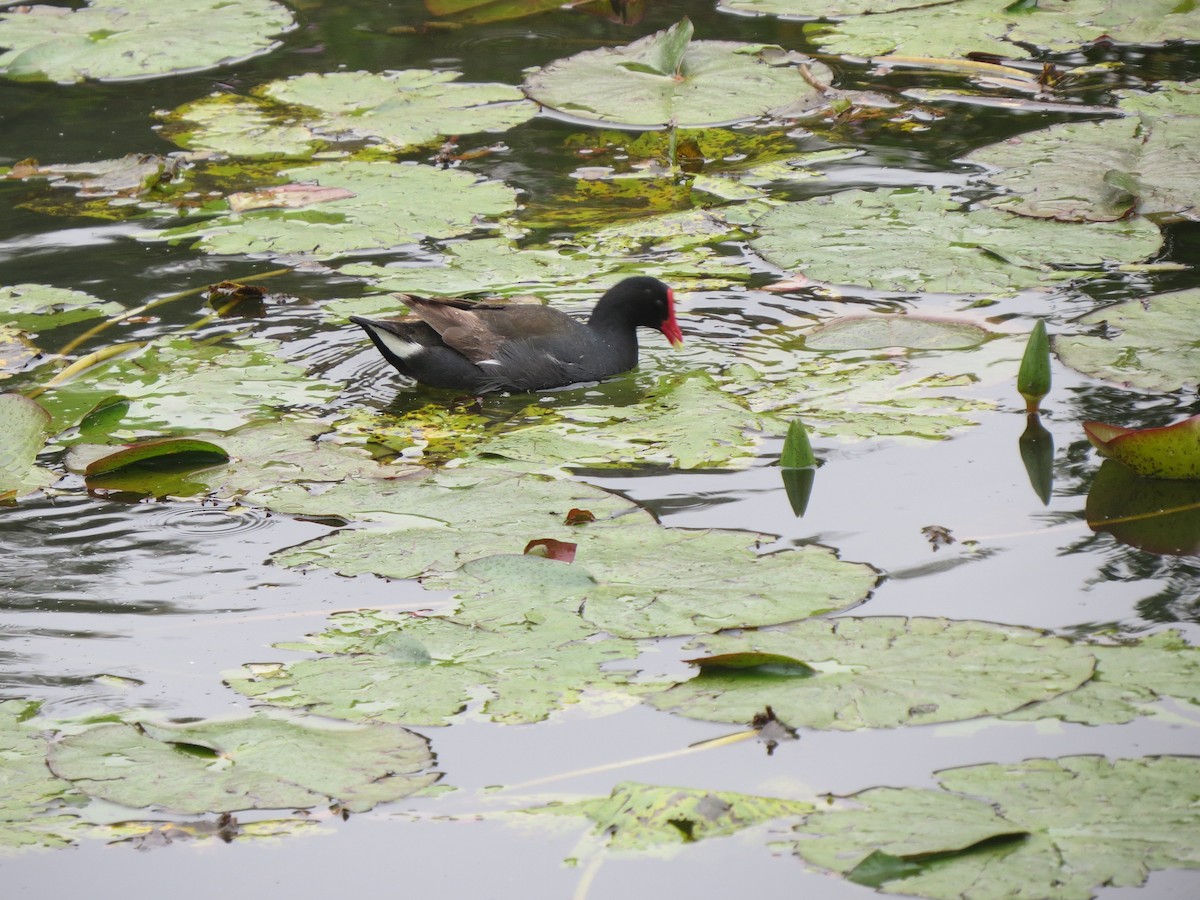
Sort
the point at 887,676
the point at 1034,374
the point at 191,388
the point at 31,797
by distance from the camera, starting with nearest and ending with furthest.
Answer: the point at 31,797 < the point at 887,676 < the point at 1034,374 < the point at 191,388

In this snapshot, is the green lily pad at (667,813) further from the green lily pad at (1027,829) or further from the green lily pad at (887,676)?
the green lily pad at (887,676)

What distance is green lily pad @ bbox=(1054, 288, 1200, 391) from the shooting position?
4.83 meters

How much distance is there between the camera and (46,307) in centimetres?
609

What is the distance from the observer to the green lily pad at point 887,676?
3.08 m

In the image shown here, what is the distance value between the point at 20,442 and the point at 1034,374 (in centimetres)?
340

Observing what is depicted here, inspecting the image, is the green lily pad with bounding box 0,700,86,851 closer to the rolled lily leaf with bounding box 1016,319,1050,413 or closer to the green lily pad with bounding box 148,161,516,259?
the rolled lily leaf with bounding box 1016,319,1050,413

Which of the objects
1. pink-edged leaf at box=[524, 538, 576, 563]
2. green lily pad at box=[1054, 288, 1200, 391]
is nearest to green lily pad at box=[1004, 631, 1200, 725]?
pink-edged leaf at box=[524, 538, 576, 563]

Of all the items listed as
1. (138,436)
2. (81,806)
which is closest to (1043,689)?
(81,806)

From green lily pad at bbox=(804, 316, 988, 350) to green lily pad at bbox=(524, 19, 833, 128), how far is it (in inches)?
109

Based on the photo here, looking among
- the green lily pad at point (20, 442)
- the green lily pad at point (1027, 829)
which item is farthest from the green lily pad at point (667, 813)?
the green lily pad at point (20, 442)

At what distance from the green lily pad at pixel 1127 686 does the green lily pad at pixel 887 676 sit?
0.12 ft

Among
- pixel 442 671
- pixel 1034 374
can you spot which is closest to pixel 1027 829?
pixel 442 671

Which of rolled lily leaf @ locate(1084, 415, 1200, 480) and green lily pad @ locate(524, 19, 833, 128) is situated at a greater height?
green lily pad @ locate(524, 19, 833, 128)

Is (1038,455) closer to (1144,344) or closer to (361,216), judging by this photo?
(1144,344)
